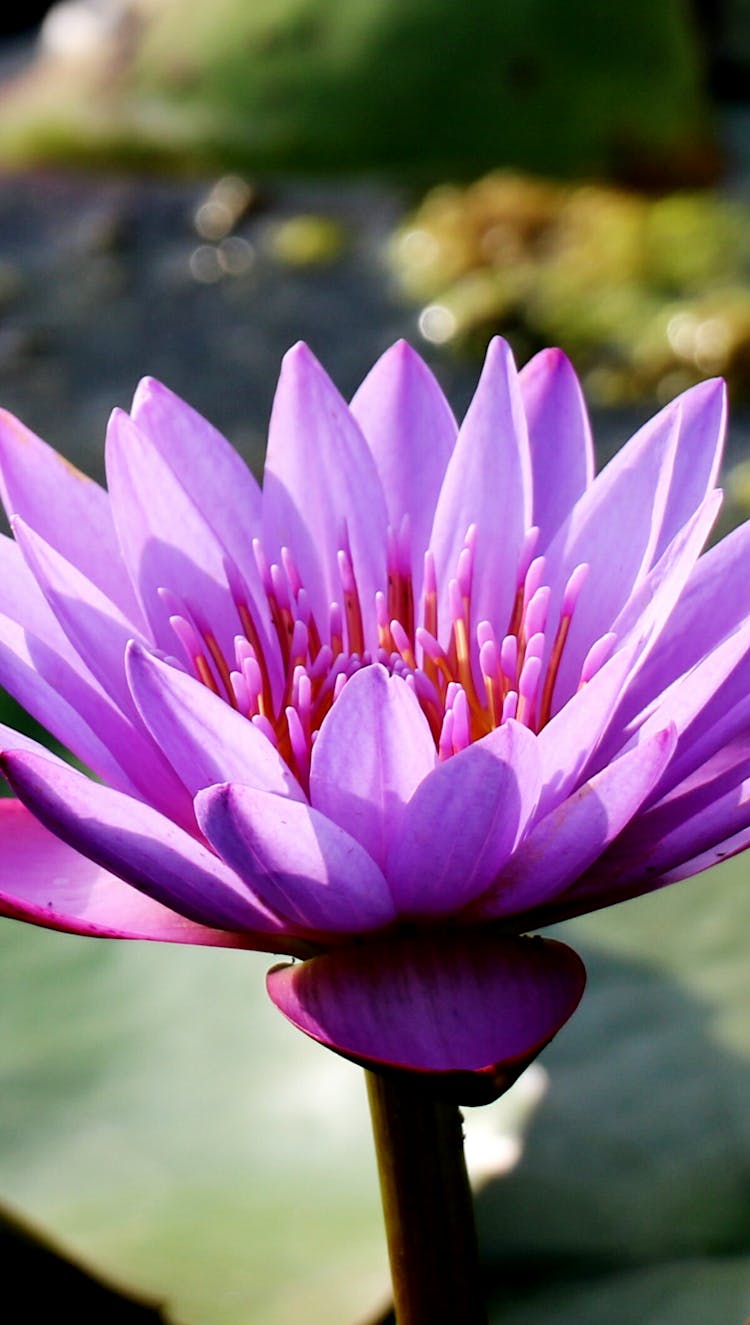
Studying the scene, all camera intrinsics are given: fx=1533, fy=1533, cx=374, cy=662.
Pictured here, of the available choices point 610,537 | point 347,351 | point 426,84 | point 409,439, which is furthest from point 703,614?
point 426,84

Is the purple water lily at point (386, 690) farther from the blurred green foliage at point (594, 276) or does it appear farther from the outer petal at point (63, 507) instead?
the blurred green foliage at point (594, 276)

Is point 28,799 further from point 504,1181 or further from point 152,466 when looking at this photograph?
point 504,1181

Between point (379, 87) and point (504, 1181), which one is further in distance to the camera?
point (379, 87)

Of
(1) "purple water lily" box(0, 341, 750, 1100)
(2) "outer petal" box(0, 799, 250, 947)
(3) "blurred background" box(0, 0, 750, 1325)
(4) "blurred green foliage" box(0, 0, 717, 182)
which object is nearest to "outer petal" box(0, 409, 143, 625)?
(1) "purple water lily" box(0, 341, 750, 1100)

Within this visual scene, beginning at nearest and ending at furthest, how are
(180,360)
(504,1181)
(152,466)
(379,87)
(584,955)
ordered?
(152,466) < (504,1181) < (584,955) < (180,360) < (379,87)

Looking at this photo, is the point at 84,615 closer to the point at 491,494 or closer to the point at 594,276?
the point at 491,494

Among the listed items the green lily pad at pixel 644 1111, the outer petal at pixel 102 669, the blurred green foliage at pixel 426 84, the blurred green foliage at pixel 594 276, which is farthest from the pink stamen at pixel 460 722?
the blurred green foliage at pixel 426 84

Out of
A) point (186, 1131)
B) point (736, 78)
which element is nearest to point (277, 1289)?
point (186, 1131)

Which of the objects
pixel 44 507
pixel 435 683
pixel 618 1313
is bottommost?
pixel 618 1313
